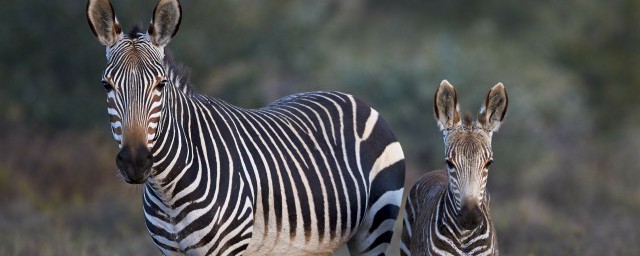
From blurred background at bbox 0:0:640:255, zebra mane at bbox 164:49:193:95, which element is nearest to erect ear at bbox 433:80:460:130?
zebra mane at bbox 164:49:193:95

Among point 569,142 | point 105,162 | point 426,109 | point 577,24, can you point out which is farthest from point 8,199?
point 577,24

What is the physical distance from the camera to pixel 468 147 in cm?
675

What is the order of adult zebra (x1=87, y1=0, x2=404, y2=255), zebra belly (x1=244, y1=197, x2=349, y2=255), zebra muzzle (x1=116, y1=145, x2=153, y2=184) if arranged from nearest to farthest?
zebra muzzle (x1=116, y1=145, x2=153, y2=184) < adult zebra (x1=87, y1=0, x2=404, y2=255) < zebra belly (x1=244, y1=197, x2=349, y2=255)

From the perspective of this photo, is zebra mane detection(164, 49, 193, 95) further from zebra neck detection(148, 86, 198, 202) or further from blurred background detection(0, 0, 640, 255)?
blurred background detection(0, 0, 640, 255)

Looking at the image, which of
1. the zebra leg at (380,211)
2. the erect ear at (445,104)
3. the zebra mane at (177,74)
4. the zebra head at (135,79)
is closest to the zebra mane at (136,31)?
the zebra head at (135,79)

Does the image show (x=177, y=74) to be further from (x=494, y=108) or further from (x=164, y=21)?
(x=494, y=108)

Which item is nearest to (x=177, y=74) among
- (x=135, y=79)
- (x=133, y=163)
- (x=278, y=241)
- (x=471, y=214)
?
(x=135, y=79)

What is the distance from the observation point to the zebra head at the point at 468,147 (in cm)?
662

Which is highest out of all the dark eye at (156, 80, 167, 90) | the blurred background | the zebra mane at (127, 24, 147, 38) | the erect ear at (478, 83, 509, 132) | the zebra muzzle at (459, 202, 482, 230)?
the blurred background

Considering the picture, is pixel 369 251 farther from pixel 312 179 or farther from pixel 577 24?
pixel 577 24

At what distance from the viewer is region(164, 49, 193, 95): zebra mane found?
680 cm

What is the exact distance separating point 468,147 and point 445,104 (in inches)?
21.3

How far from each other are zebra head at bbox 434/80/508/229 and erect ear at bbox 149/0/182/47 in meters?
1.93

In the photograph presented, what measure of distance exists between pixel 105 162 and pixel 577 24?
15.1m
